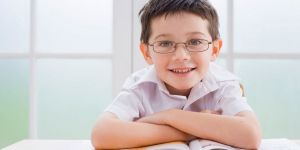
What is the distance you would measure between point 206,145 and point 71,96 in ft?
3.32

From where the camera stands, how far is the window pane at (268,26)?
1.58m

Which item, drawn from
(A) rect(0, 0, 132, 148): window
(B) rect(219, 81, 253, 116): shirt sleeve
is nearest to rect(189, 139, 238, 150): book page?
(B) rect(219, 81, 253, 116): shirt sleeve

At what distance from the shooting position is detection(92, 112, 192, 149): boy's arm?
803 millimetres

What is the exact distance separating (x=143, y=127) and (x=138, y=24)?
756mm

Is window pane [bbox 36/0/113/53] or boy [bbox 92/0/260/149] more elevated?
window pane [bbox 36/0/113/53]

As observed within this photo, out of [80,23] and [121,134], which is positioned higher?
[80,23]

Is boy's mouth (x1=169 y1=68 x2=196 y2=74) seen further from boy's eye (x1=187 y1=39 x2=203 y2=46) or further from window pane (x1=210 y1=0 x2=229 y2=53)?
window pane (x1=210 y1=0 x2=229 y2=53)

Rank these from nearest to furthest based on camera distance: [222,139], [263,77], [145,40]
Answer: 1. [222,139]
2. [145,40]
3. [263,77]

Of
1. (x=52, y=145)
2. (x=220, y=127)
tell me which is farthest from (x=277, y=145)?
(x=52, y=145)

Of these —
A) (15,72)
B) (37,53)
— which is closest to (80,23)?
(37,53)

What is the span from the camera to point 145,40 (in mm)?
992

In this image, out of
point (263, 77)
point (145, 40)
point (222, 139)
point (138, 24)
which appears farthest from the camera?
point (263, 77)

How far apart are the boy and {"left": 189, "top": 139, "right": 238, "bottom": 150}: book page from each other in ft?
0.07

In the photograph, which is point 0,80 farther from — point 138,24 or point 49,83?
point 138,24
